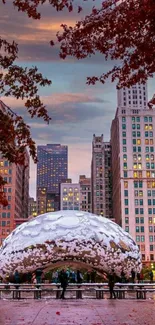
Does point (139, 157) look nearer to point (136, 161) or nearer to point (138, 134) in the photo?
point (136, 161)

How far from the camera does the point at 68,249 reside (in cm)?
3538

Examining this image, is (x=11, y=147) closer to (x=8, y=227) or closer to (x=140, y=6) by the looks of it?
(x=140, y=6)

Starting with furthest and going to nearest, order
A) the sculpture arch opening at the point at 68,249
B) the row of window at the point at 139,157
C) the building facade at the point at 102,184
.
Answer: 1. the building facade at the point at 102,184
2. the row of window at the point at 139,157
3. the sculpture arch opening at the point at 68,249


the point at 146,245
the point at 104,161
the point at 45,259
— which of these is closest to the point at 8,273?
the point at 45,259

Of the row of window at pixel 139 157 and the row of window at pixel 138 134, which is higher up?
the row of window at pixel 138 134

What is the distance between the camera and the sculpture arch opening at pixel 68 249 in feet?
115

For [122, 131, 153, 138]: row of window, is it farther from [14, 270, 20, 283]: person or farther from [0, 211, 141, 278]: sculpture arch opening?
[14, 270, 20, 283]: person

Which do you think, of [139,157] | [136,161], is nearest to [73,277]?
[139,157]

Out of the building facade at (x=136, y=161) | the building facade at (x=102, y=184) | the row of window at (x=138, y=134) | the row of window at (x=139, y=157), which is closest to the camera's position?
the building facade at (x=136, y=161)

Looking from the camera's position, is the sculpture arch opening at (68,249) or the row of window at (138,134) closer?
the sculpture arch opening at (68,249)

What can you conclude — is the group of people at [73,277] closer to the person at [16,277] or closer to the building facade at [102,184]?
the person at [16,277]

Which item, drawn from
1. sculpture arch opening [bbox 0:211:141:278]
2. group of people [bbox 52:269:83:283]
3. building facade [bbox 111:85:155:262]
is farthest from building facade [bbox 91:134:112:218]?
sculpture arch opening [bbox 0:211:141:278]

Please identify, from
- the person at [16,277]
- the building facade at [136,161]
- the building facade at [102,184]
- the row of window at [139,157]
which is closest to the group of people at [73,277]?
the person at [16,277]

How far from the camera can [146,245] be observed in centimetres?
13325
